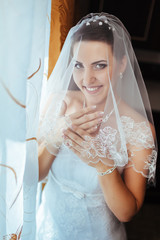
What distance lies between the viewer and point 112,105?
0.69m

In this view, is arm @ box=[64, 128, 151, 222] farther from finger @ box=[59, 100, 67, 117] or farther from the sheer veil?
finger @ box=[59, 100, 67, 117]

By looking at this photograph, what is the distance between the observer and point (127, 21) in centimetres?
197

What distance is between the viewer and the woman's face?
0.66m

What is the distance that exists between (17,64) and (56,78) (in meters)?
0.35

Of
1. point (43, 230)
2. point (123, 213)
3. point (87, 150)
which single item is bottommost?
point (43, 230)

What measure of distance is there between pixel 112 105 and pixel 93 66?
0.46 feet

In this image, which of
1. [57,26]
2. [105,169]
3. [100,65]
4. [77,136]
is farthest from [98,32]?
[105,169]

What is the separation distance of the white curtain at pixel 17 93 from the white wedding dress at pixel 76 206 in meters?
0.32


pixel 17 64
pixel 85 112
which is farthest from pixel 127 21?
pixel 17 64

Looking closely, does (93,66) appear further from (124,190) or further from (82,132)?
(124,190)

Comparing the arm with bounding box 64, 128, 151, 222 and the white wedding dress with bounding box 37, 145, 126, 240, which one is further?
the white wedding dress with bounding box 37, 145, 126, 240

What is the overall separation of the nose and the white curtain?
205 millimetres

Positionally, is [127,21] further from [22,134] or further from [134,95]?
[22,134]

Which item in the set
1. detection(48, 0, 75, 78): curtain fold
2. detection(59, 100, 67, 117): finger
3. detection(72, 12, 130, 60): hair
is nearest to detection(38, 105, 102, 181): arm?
detection(59, 100, 67, 117): finger
